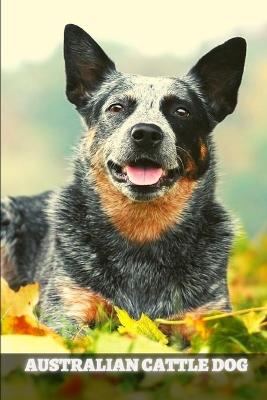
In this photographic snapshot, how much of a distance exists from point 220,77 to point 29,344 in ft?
8.98

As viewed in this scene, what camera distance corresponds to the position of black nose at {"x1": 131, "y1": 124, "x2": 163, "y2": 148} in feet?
15.4

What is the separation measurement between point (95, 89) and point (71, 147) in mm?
468

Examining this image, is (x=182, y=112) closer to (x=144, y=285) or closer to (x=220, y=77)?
(x=220, y=77)

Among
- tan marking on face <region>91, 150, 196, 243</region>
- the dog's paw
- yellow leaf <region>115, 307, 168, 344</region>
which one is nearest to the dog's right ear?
tan marking on face <region>91, 150, 196, 243</region>

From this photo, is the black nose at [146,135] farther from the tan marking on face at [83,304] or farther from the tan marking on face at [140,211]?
the tan marking on face at [83,304]

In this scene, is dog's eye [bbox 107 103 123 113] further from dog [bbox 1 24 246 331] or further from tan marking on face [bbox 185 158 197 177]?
tan marking on face [bbox 185 158 197 177]

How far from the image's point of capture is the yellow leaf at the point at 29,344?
3254mm

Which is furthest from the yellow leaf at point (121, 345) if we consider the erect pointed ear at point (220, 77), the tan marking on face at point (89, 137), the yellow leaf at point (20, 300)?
the erect pointed ear at point (220, 77)

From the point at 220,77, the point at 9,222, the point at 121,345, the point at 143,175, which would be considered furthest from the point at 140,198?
the point at 9,222

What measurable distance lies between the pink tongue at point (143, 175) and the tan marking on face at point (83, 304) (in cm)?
74

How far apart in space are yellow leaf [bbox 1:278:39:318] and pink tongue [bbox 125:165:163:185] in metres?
1.17

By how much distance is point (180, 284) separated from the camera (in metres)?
5.14

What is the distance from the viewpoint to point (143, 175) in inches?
193

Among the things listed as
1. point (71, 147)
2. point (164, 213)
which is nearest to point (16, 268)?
point (71, 147)
